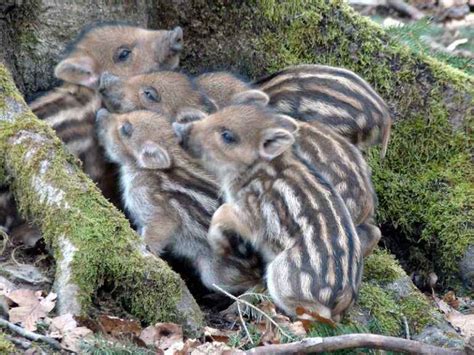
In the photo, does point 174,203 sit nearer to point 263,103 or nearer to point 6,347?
point 263,103

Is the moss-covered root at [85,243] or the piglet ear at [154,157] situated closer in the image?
the moss-covered root at [85,243]

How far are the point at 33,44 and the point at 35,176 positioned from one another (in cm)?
159

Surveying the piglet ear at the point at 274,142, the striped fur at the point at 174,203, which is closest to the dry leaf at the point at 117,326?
the striped fur at the point at 174,203

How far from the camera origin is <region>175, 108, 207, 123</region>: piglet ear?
6.20 m

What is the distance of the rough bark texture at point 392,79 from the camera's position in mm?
7098

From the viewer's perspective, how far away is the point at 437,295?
6.93 metres

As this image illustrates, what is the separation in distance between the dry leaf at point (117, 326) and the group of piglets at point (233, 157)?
85cm

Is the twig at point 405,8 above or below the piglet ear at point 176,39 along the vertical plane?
below

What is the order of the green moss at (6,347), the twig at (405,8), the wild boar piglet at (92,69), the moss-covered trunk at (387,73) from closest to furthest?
the green moss at (6,347) → the wild boar piglet at (92,69) → the moss-covered trunk at (387,73) → the twig at (405,8)

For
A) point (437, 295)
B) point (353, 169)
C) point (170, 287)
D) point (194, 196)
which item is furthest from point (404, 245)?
point (170, 287)

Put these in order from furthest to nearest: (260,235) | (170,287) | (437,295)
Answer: (437,295), (260,235), (170,287)

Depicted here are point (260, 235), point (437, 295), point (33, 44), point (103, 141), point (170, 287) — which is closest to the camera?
point (170, 287)

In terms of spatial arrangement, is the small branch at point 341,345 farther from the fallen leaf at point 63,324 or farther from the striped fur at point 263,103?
the striped fur at point 263,103

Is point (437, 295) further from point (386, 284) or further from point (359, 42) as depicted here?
point (359, 42)
